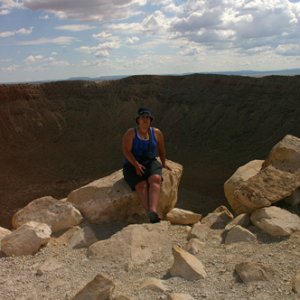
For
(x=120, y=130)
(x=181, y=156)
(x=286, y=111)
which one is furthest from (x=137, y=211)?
(x=120, y=130)

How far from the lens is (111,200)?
621 cm

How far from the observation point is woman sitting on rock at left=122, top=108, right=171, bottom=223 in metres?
6.07

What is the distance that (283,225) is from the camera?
16.8ft

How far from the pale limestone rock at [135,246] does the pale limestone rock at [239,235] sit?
0.68 m

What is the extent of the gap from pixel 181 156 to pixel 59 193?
34.0ft

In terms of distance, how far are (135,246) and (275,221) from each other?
163 centimetres

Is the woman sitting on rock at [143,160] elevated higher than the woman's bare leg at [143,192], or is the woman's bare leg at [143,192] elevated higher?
the woman sitting on rock at [143,160]

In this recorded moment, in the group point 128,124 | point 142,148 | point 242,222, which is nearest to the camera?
point 242,222

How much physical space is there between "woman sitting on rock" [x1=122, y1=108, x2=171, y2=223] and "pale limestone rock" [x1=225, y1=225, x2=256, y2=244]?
3.89 ft

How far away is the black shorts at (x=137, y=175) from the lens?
20.4ft

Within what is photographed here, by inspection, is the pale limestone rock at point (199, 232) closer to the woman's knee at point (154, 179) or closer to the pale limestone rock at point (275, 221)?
the pale limestone rock at point (275, 221)

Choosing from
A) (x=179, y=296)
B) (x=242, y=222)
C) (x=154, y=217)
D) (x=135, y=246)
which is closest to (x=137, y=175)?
(x=154, y=217)

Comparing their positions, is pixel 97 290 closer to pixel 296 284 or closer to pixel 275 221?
pixel 296 284

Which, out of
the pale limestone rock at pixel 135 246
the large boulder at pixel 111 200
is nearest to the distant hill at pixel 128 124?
the large boulder at pixel 111 200
